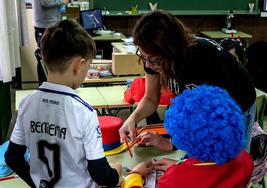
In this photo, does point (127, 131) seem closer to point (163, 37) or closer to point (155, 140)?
point (155, 140)

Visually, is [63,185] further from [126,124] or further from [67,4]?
[67,4]

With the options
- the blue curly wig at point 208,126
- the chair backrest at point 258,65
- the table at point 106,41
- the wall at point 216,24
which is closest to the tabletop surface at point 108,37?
the table at point 106,41

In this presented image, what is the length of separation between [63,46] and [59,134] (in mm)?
299

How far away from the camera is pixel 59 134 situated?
4.41 ft

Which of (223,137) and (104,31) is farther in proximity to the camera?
(104,31)

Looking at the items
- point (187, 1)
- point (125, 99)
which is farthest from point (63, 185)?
point (187, 1)

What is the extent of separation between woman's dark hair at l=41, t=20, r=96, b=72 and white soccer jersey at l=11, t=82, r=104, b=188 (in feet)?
0.27

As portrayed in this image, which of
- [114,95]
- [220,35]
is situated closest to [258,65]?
[220,35]

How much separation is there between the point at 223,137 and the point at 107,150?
2.75 ft

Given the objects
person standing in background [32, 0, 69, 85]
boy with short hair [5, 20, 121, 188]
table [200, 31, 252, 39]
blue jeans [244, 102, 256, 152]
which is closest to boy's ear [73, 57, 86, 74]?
boy with short hair [5, 20, 121, 188]

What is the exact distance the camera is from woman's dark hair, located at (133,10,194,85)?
1.49 metres

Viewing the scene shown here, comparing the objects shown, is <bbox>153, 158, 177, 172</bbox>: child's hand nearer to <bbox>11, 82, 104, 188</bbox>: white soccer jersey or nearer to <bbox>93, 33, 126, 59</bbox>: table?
<bbox>11, 82, 104, 188</bbox>: white soccer jersey

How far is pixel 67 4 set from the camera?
5668 mm

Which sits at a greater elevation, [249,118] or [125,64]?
[249,118]
